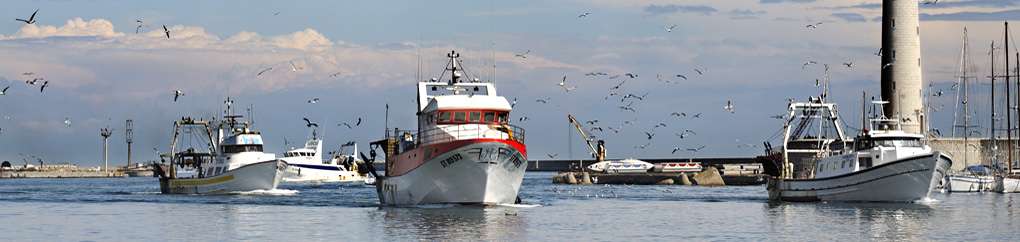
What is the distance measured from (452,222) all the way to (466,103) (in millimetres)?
10784

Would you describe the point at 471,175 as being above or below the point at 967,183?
above

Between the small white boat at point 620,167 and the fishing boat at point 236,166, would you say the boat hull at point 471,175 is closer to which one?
the fishing boat at point 236,166

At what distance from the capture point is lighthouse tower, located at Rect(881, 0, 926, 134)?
120 meters

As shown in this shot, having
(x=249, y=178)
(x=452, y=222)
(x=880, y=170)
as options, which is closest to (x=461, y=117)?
(x=452, y=222)

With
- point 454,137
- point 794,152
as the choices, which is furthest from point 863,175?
point 794,152

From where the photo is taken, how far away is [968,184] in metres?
109

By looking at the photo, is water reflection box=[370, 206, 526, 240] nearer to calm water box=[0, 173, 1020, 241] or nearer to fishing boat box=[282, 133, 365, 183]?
calm water box=[0, 173, 1020, 241]

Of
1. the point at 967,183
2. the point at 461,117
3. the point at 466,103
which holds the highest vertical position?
the point at 466,103

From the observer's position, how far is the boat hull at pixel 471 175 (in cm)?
6412

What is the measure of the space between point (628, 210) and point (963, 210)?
1674cm

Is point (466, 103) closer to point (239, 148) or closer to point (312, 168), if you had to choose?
point (239, 148)

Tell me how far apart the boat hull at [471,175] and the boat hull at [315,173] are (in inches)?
3443

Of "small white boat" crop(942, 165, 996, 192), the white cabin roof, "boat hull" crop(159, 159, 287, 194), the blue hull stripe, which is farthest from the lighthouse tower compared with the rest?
the blue hull stripe

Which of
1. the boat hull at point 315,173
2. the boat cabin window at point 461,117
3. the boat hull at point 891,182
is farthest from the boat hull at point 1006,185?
the boat hull at point 315,173
